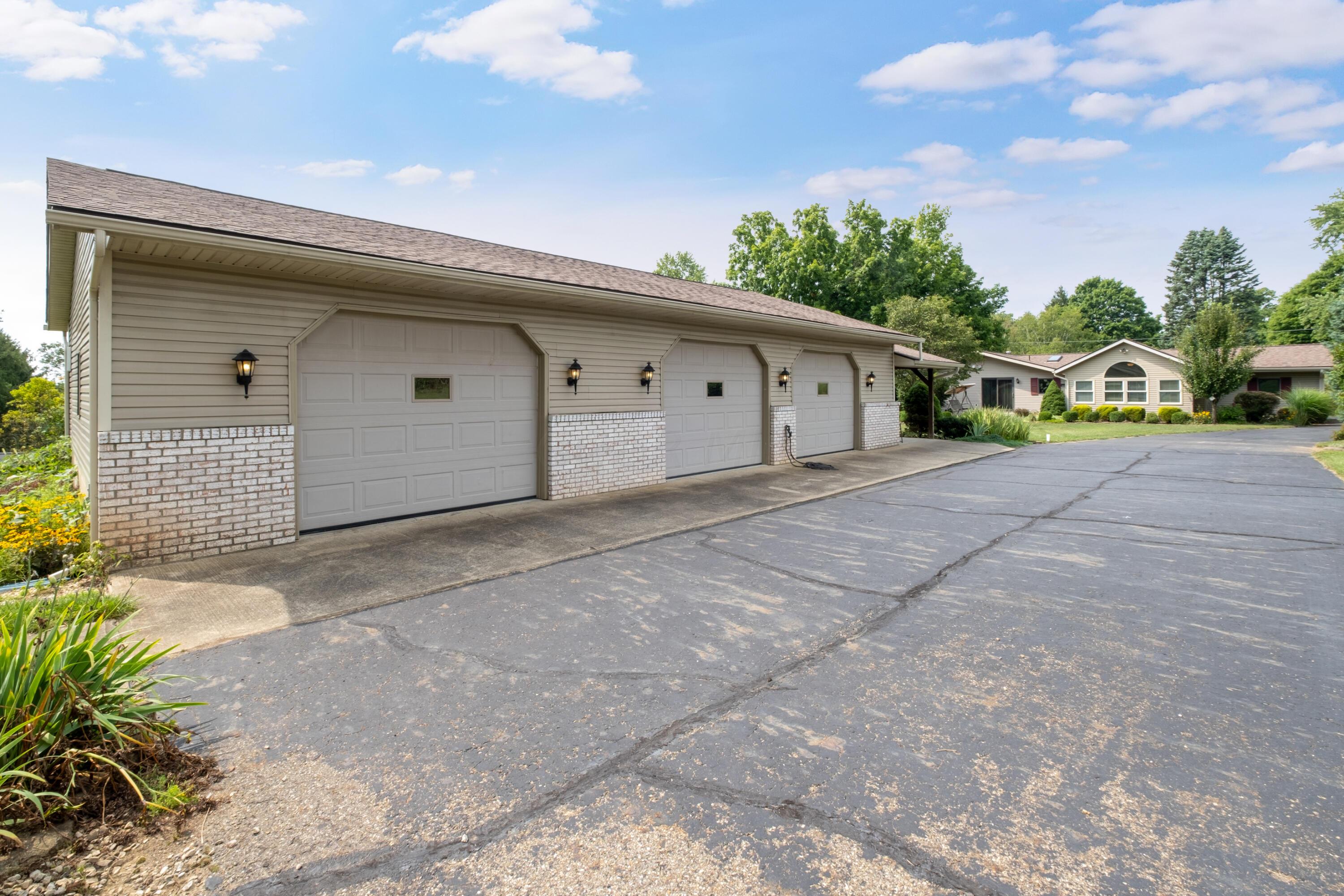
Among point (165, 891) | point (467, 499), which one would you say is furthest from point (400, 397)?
point (165, 891)

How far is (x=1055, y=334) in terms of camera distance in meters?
64.8

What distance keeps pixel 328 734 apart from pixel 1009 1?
15707 millimetres

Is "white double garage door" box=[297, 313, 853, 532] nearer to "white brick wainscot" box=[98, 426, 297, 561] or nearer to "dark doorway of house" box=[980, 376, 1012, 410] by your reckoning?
"white brick wainscot" box=[98, 426, 297, 561]

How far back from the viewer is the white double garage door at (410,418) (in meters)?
6.87

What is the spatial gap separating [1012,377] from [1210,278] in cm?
4241

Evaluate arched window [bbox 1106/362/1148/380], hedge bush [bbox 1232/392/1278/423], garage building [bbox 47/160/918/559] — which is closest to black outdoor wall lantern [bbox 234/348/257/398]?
garage building [bbox 47/160/918/559]

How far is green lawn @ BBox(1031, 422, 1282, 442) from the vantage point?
21.3 meters

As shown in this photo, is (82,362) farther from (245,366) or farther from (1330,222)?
(1330,222)

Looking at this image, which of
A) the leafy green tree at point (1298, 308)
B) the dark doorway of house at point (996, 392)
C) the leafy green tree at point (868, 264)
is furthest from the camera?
the leafy green tree at point (868, 264)

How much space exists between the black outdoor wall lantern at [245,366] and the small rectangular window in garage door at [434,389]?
5.90 feet

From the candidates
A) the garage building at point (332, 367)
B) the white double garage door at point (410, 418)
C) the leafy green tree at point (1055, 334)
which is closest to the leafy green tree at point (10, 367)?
the garage building at point (332, 367)

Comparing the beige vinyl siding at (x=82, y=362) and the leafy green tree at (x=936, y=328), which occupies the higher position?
the leafy green tree at (x=936, y=328)

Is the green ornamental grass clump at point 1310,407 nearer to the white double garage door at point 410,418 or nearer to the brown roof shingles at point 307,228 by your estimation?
the brown roof shingles at point 307,228

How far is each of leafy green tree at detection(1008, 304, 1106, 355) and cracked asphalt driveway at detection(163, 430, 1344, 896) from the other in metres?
66.5
